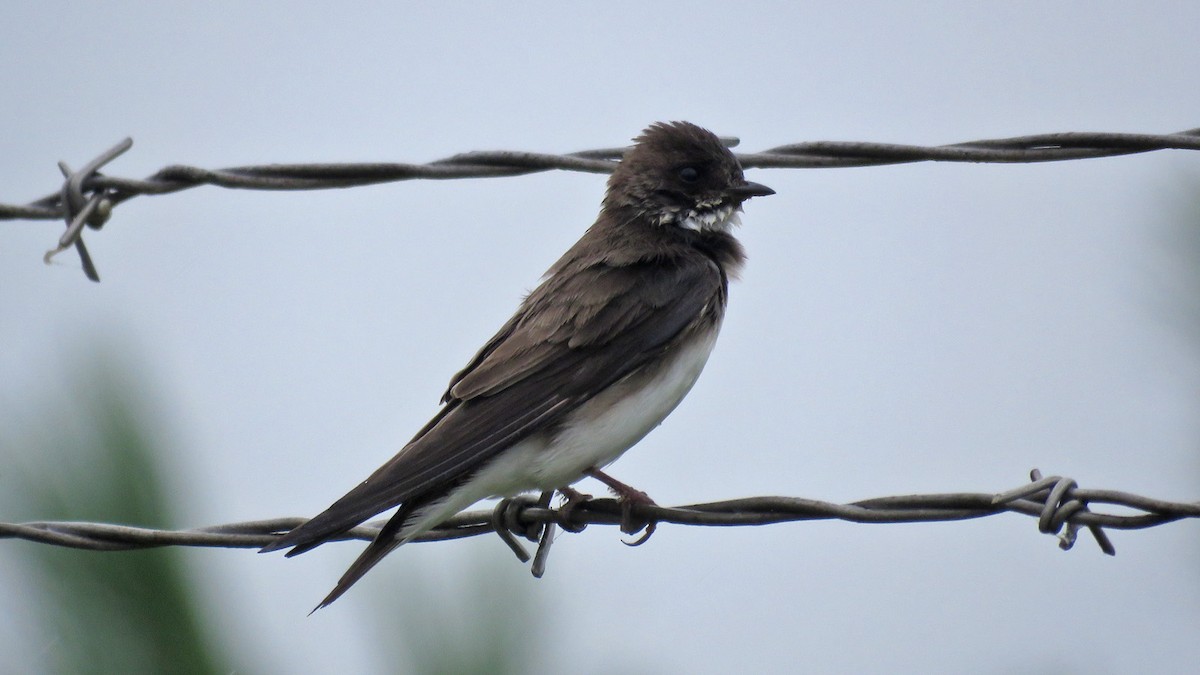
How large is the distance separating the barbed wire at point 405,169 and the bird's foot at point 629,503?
113 cm

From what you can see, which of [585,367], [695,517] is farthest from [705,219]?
[695,517]

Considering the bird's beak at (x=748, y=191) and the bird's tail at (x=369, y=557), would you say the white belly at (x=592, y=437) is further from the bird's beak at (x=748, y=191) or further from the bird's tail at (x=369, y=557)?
the bird's beak at (x=748, y=191)

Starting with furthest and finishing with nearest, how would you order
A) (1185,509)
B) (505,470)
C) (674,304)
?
(674,304)
(505,470)
(1185,509)

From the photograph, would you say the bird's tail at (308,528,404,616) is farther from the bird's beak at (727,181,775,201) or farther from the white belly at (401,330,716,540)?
the bird's beak at (727,181,775,201)

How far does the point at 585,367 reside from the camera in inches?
179

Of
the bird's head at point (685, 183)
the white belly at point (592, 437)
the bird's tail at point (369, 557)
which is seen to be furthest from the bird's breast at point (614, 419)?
the bird's head at point (685, 183)

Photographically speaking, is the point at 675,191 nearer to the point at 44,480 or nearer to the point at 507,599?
the point at 507,599

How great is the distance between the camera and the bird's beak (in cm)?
541

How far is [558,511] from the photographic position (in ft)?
14.2

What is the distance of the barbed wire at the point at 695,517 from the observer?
305 centimetres

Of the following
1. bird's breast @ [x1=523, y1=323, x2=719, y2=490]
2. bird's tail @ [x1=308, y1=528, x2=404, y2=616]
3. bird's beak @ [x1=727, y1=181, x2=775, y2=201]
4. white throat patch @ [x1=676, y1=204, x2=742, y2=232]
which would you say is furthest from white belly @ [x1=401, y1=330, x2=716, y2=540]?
bird's beak @ [x1=727, y1=181, x2=775, y2=201]

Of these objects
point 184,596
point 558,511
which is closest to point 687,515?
point 558,511

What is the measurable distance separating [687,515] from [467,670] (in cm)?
126

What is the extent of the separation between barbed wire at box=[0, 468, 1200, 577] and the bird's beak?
5.44ft
